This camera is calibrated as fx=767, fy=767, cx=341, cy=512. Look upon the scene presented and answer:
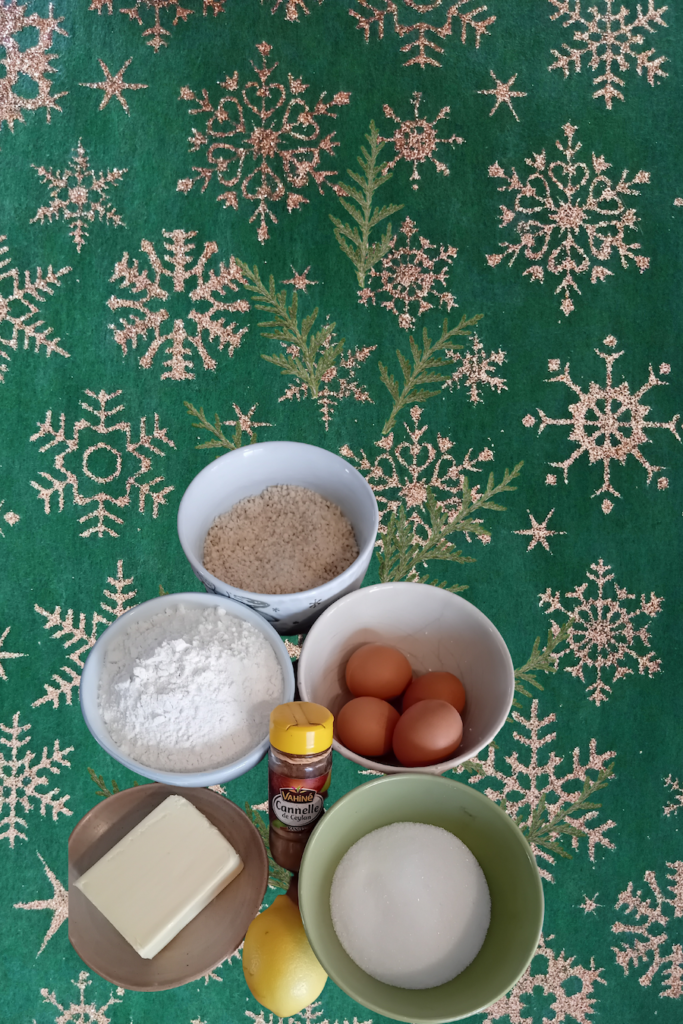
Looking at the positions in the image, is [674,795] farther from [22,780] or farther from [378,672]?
[22,780]

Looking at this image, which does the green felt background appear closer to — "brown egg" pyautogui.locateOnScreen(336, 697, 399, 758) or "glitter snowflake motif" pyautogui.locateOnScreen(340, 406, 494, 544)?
"glitter snowflake motif" pyautogui.locateOnScreen(340, 406, 494, 544)

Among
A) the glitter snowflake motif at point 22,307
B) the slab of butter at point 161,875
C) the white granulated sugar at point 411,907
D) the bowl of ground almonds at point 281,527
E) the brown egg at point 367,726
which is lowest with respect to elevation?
the slab of butter at point 161,875

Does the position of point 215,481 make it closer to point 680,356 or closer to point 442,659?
point 442,659

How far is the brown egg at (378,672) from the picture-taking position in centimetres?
79

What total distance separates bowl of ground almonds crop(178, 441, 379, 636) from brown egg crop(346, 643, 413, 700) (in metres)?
0.07

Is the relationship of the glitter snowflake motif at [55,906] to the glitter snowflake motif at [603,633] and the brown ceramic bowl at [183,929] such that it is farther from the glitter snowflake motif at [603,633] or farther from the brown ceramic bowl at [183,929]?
the glitter snowflake motif at [603,633]

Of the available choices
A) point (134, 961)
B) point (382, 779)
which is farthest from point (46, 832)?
point (382, 779)

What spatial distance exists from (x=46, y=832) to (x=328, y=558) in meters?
0.44

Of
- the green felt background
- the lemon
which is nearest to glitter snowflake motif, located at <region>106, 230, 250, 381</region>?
the green felt background

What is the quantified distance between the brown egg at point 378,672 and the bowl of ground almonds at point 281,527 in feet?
0.23

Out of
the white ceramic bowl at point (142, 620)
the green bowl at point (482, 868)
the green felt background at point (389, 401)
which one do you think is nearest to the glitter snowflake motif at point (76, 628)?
the green felt background at point (389, 401)

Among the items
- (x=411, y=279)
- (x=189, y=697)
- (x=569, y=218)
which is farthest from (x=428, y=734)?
(x=569, y=218)

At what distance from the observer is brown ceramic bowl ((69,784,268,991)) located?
2.49 ft

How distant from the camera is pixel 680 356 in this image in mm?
1033
